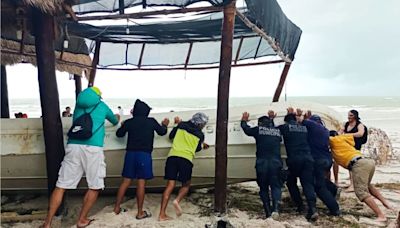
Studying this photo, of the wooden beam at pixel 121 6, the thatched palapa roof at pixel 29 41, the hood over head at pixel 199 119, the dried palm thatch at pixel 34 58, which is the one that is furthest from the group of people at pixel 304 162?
the dried palm thatch at pixel 34 58

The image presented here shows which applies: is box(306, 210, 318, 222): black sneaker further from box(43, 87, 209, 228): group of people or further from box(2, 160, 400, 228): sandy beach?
box(43, 87, 209, 228): group of people

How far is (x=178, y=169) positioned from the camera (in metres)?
5.08

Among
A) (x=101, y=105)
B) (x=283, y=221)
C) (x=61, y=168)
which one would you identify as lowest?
(x=283, y=221)

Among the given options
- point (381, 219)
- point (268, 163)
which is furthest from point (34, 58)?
point (381, 219)

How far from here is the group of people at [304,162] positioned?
5.16 meters

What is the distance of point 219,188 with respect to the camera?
4.91 meters

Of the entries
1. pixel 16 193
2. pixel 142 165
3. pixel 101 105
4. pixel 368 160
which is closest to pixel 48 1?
pixel 101 105

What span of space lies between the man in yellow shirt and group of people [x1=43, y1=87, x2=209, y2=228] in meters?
1.96

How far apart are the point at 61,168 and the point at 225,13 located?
2767mm

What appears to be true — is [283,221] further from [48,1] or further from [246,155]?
[48,1]

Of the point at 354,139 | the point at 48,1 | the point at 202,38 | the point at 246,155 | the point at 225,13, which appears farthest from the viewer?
the point at 202,38

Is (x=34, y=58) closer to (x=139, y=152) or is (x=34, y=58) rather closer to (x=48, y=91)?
(x=48, y=91)

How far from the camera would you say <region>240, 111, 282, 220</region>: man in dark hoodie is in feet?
16.9

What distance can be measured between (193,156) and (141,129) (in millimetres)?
795
